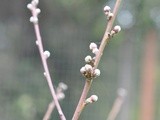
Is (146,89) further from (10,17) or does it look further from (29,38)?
(10,17)

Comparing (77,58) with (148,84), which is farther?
(77,58)

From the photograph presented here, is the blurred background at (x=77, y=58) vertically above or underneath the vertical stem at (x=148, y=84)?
above

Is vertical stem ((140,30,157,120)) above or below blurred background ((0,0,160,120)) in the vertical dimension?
below

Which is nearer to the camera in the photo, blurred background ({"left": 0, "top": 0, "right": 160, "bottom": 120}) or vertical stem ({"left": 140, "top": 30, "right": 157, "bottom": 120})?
vertical stem ({"left": 140, "top": 30, "right": 157, "bottom": 120})

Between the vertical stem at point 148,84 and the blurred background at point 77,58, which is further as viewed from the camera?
the blurred background at point 77,58

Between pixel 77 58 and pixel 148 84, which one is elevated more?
pixel 77 58

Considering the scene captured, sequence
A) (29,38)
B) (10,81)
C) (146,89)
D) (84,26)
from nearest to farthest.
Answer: (146,89) < (10,81) < (29,38) < (84,26)

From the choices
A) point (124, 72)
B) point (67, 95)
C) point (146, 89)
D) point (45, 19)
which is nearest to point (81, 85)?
point (67, 95)

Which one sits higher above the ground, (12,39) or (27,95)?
(12,39)
